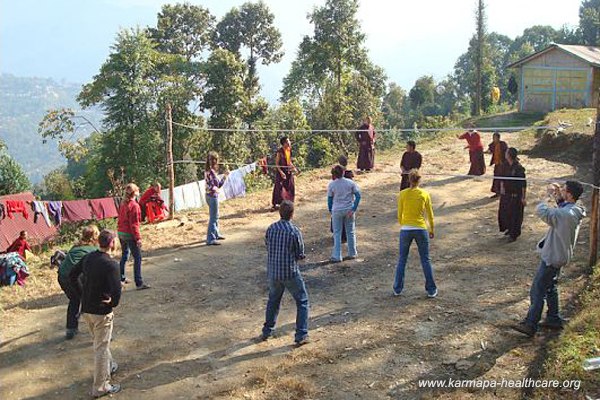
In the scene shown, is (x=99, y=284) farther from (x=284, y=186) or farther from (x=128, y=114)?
(x=128, y=114)

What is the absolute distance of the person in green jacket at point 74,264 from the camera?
5.93m

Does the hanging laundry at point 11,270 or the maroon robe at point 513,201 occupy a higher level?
the maroon robe at point 513,201

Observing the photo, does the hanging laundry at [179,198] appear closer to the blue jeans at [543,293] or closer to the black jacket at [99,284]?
the black jacket at [99,284]

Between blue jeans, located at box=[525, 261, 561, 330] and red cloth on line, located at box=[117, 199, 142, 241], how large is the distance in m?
5.09

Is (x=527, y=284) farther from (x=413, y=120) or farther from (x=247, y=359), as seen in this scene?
(x=413, y=120)

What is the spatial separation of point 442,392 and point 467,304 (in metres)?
2.11

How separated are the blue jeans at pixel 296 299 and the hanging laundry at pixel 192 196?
967cm

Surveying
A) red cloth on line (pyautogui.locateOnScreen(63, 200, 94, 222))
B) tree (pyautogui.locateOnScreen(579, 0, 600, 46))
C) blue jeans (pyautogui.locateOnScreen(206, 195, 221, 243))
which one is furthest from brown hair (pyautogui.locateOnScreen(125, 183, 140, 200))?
tree (pyautogui.locateOnScreen(579, 0, 600, 46))

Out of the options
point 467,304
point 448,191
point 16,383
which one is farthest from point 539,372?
point 448,191

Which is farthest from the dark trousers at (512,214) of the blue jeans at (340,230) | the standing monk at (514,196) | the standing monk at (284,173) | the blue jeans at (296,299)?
the blue jeans at (296,299)

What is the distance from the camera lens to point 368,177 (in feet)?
49.8

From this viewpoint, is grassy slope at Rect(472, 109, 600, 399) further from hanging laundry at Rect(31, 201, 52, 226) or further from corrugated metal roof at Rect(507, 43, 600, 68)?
corrugated metal roof at Rect(507, 43, 600, 68)

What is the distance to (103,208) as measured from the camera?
552 inches

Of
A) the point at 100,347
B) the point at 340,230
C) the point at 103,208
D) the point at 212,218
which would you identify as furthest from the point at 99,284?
the point at 103,208
